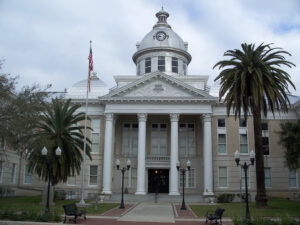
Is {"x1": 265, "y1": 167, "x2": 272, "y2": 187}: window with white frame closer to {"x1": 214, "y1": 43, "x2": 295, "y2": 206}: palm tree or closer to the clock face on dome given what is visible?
{"x1": 214, "y1": 43, "x2": 295, "y2": 206}: palm tree

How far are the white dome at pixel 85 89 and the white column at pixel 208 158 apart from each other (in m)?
15.2

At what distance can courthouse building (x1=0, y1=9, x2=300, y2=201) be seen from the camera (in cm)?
4112

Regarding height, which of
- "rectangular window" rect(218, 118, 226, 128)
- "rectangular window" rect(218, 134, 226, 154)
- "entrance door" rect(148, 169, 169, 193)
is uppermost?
"rectangular window" rect(218, 118, 226, 128)

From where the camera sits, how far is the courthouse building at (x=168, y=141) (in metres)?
41.1

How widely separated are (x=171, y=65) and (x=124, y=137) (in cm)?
1285

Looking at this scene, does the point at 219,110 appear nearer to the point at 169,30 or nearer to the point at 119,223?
the point at 169,30

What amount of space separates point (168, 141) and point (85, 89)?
13.9 m

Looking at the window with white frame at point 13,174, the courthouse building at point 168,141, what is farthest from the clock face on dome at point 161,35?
the window with white frame at point 13,174

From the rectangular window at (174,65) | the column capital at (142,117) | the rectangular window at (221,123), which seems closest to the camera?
the column capital at (142,117)

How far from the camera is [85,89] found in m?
49.4

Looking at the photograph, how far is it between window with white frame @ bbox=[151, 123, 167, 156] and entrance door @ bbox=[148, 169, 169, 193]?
2.32 meters

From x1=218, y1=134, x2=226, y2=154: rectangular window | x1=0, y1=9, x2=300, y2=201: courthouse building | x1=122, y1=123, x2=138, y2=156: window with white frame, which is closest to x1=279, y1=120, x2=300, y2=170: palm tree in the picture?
x1=0, y1=9, x2=300, y2=201: courthouse building

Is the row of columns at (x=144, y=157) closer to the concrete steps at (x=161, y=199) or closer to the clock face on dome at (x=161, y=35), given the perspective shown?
the concrete steps at (x=161, y=199)

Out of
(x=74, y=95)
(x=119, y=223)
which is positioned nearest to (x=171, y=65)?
(x=74, y=95)
